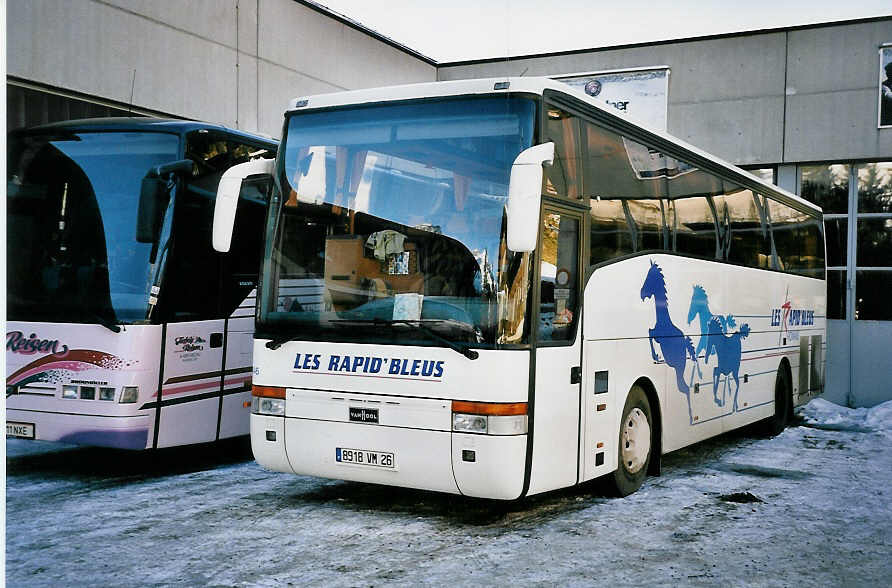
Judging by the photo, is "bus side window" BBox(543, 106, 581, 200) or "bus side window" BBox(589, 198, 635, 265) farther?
"bus side window" BBox(589, 198, 635, 265)

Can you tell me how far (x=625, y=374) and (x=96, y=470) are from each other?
5.33 metres

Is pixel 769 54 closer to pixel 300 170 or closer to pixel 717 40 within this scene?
pixel 717 40

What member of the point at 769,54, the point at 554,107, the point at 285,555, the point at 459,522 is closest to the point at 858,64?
the point at 769,54

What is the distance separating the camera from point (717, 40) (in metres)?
19.5

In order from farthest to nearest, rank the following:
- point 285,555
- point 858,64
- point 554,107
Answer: point 858,64 < point 554,107 < point 285,555

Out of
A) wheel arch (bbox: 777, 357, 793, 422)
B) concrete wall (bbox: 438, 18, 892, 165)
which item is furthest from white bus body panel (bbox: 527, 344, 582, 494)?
concrete wall (bbox: 438, 18, 892, 165)

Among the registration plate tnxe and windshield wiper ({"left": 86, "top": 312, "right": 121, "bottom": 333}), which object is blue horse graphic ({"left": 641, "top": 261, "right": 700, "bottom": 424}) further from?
windshield wiper ({"left": 86, "top": 312, "right": 121, "bottom": 333})

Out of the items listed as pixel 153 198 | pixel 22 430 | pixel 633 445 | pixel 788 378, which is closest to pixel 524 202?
pixel 633 445

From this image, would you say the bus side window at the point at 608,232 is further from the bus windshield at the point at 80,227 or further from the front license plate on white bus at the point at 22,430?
the front license plate on white bus at the point at 22,430

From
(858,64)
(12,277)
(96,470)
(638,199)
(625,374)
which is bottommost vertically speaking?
(96,470)

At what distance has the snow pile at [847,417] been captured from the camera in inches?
610

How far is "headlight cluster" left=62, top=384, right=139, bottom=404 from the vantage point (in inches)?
342

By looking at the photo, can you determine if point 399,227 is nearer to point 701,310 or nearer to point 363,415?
point 363,415

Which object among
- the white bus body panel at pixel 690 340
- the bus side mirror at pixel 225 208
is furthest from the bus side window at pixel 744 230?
the bus side mirror at pixel 225 208
